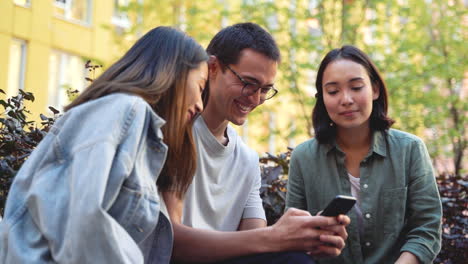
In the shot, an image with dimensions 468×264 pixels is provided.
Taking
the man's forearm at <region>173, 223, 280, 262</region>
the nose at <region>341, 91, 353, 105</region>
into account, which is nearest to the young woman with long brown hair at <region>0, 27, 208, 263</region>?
the man's forearm at <region>173, 223, 280, 262</region>

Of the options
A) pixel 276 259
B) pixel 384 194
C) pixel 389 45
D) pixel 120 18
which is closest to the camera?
pixel 276 259

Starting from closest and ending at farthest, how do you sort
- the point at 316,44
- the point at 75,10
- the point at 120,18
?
the point at 316,44, the point at 75,10, the point at 120,18

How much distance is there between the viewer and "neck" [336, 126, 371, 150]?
3.76 m

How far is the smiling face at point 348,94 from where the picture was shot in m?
3.60

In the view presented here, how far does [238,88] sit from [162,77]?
1.07m

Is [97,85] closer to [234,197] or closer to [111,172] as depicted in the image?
[111,172]

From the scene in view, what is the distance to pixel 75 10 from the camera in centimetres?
1591

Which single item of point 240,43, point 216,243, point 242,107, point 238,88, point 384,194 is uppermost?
point 240,43

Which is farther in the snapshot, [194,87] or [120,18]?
[120,18]

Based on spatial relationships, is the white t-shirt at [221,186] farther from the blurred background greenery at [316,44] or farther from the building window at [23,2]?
the blurred background greenery at [316,44]

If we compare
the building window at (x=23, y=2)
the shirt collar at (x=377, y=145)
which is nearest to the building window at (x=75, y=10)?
the building window at (x=23, y=2)

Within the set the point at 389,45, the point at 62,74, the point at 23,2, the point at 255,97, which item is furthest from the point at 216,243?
the point at 62,74

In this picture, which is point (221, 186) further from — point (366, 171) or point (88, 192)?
point (88, 192)

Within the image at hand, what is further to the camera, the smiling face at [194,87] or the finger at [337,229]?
the finger at [337,229]
